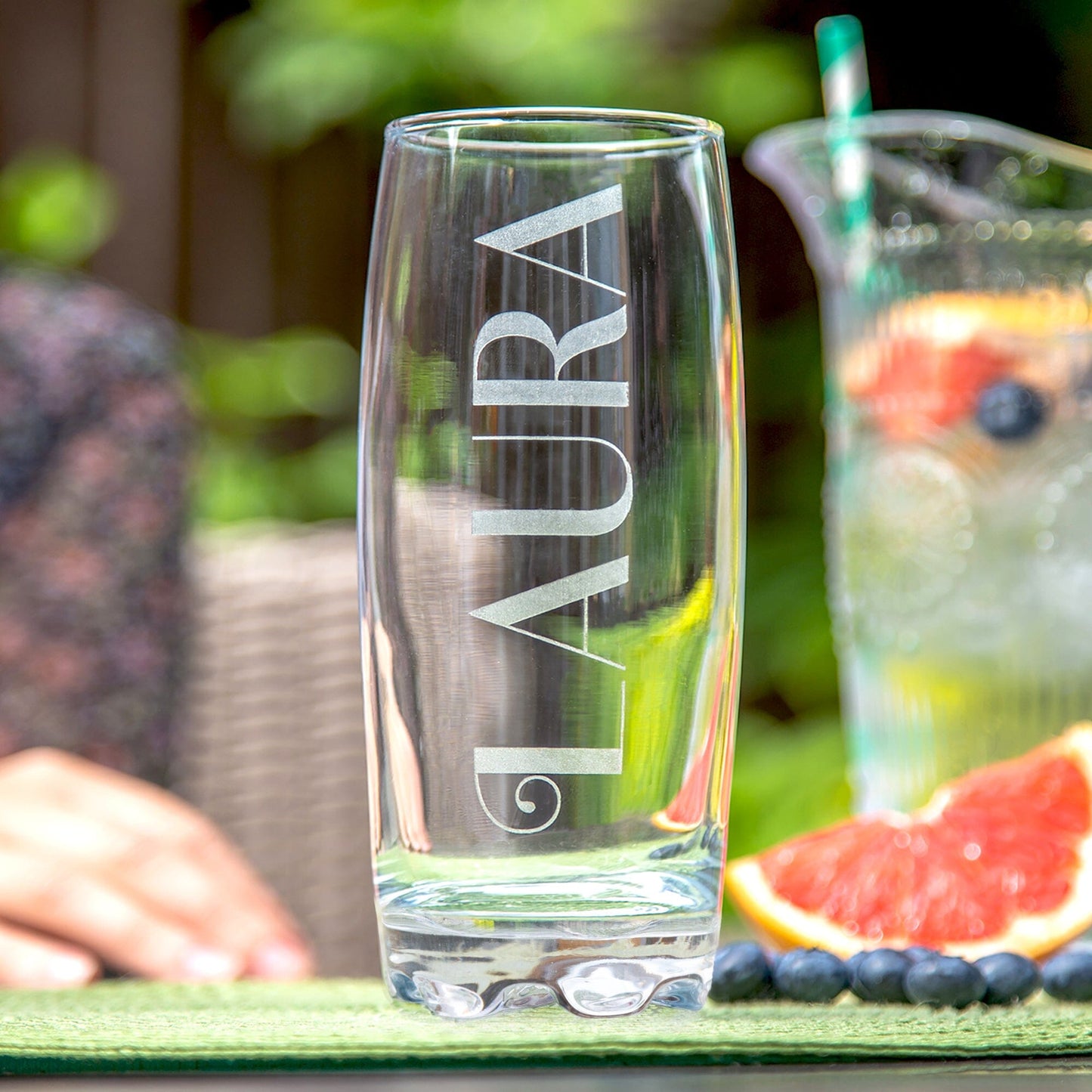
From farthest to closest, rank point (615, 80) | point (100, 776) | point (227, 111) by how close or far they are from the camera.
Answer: point (227, 111)
point (615, 80)
point (100, 776)

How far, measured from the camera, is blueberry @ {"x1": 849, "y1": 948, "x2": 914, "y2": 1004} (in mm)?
517

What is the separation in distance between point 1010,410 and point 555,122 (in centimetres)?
37

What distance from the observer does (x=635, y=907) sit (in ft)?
1.53

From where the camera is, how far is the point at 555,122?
0.48m

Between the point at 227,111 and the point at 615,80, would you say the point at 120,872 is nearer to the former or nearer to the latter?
the point at 615,80

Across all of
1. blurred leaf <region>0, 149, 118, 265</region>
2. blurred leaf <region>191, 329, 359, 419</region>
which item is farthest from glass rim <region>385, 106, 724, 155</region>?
blurred leaf <region>191, 329, 359, 419</region>

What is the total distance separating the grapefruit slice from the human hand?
0.25m

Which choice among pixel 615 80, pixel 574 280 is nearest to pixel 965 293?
pixel 574 280

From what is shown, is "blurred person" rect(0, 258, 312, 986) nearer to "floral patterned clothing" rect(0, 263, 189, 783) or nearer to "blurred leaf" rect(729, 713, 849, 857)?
"floral patterned clothing" rect(0, 263, 189, 783)

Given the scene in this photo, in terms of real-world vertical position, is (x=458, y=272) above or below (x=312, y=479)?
above

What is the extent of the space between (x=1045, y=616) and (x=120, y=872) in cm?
56

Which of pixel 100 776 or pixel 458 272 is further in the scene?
pixel 100 776

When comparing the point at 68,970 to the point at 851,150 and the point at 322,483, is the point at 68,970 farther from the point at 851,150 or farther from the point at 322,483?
the point at 322,483

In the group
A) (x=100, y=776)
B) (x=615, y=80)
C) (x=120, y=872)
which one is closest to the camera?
(x=120, y=872)
